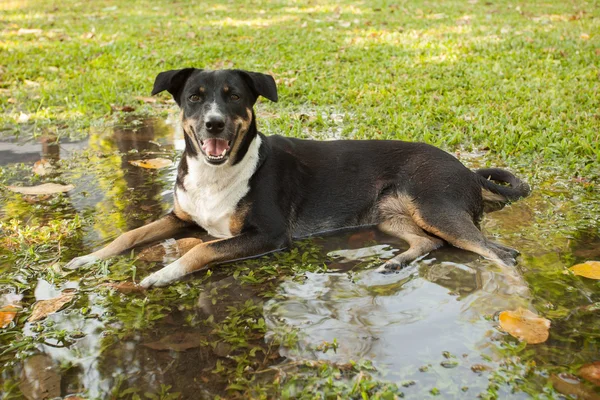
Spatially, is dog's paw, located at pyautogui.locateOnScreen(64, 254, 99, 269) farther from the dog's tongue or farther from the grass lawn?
the dog's tongue

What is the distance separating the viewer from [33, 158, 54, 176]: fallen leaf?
6.19 metres

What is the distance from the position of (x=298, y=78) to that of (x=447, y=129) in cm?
306

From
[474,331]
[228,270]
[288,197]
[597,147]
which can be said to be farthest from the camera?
[597,147]

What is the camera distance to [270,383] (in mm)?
2961

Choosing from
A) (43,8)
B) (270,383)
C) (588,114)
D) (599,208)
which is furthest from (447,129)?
(43,8)

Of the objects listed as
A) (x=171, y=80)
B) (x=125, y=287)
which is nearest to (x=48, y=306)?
(x=125, y=287)

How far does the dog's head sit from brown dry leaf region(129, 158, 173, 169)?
1.67m

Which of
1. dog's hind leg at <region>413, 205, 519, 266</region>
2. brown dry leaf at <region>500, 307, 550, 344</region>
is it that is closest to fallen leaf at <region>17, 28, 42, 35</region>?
dog's hind leg at <region>413, 205, 519, 266</region>

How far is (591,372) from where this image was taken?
9.80 feet

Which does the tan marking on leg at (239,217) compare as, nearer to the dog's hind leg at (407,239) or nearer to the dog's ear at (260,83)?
the dog's ear at (260,83)

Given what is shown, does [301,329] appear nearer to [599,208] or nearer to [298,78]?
[599,208]

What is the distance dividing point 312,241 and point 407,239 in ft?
2.52

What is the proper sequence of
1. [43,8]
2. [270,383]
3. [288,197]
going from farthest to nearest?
[43,8]
[288,197]
[270,383]

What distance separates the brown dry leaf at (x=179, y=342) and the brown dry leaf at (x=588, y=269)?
2566 millimetres
